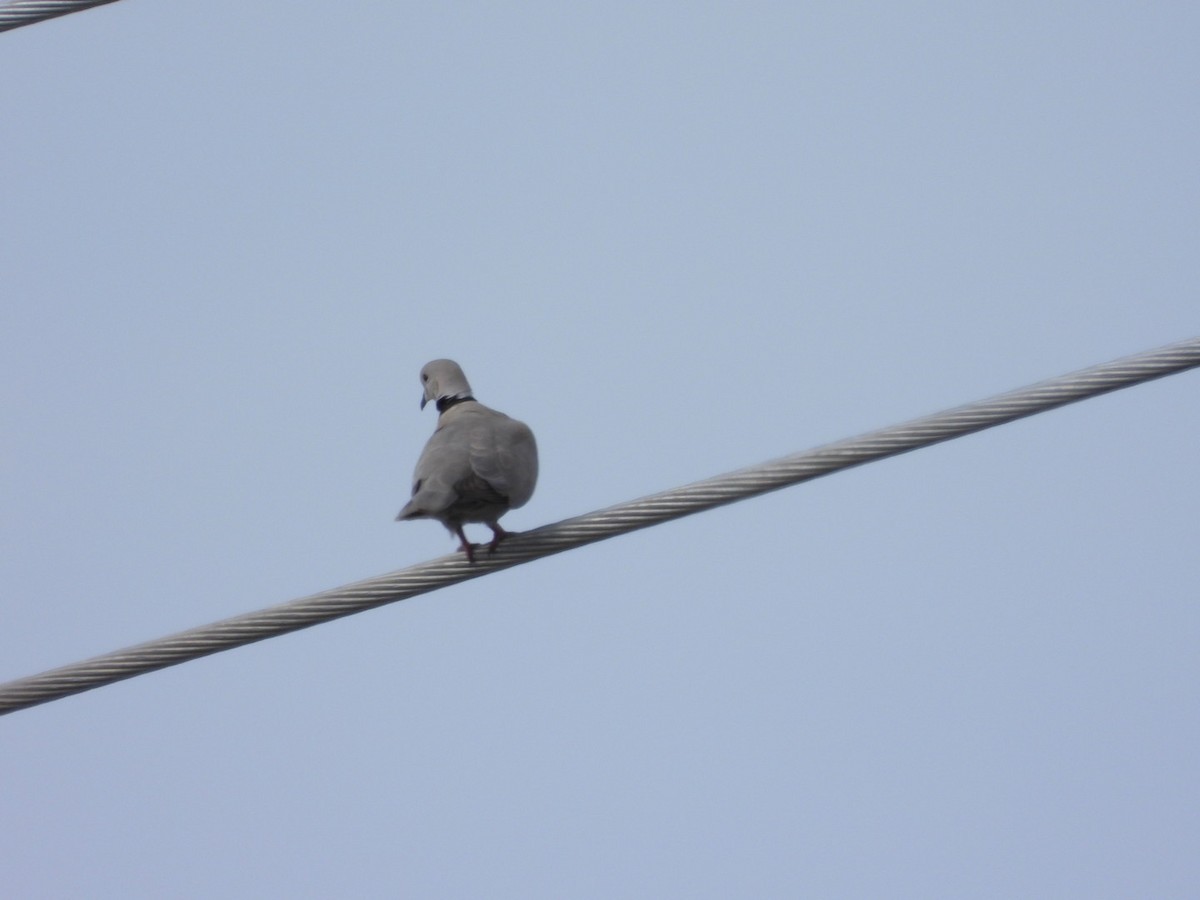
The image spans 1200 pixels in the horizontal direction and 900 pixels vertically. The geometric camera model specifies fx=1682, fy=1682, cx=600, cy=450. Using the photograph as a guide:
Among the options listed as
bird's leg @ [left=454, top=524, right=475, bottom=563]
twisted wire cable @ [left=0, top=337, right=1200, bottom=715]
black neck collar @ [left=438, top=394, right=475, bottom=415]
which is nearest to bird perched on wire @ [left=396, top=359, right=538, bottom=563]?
bird's leg @ [left=454, top=524, right=475, bottom=563]

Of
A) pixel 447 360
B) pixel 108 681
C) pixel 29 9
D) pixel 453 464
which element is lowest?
pixel 108 681

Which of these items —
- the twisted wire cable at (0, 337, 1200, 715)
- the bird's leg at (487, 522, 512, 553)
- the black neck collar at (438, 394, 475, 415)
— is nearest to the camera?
the twisted wire cable at (0, 337, 1200, 715)

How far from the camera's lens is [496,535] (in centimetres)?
666

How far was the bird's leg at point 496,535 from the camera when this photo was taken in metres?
6.23

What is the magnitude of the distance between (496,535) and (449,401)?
1.91m

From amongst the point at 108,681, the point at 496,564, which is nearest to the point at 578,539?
the point at 496,564

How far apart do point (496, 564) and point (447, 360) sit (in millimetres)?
3189

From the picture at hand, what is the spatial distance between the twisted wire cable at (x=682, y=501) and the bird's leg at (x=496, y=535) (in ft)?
2.72

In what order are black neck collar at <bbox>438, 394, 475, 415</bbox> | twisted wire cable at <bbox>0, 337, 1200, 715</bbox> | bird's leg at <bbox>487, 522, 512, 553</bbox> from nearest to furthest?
1. twisted wire cable at <bbox>0, 337, 1200, 715</bbox>
2. bird's leg at <bbox>487, 522, 512, 553</bbox>
3. black neck collar at <bbox>438, 394, 475, 415</bbox>

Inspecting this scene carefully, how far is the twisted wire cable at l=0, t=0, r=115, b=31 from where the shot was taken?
5473 millimetres

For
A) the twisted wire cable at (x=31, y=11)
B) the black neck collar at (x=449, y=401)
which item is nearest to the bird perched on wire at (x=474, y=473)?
the black neck collar at (x=449, y=401)

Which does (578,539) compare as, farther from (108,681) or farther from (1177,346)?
(1177,346)

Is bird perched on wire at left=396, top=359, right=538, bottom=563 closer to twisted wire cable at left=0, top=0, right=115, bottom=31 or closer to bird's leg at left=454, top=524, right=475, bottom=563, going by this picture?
bird's leg at left=454, top=524, right=475, bottom=563

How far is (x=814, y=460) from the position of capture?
521 cm
